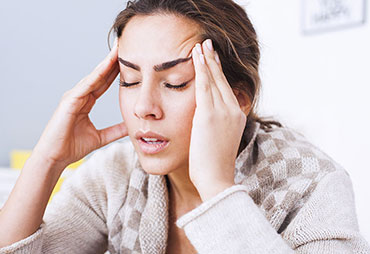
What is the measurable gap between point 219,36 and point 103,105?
160cm

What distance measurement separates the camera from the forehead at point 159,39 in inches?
37.5

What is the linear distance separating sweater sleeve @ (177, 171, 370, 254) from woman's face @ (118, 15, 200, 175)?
8.4 inches

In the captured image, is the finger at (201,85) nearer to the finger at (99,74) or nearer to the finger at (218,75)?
the finger at (218,75)

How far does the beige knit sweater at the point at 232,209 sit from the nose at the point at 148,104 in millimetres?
245

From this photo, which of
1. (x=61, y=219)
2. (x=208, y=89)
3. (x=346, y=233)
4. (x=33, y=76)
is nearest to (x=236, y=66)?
(x=208, y=89)

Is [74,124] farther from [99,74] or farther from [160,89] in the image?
[160,89]

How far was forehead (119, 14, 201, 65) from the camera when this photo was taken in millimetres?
953

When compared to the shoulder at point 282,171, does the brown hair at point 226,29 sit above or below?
above

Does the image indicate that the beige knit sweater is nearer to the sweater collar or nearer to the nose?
the sweater collar

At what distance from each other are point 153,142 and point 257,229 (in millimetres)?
327

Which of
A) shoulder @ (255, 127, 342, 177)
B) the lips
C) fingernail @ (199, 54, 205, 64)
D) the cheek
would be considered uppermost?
fingernail @ (199, 54, 205, 64)

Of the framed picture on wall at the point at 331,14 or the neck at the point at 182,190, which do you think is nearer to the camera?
the neck at the point at 182,190

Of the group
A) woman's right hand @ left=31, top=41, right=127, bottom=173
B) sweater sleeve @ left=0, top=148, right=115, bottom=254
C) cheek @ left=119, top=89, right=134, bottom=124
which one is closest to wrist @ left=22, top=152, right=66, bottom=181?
woman's right hand @ left=31, top=41, right=127, bottom=173

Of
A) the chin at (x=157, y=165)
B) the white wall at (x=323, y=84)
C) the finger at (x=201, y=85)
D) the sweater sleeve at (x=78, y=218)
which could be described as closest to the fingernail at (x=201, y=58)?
the finger at (x=201, y=85)
